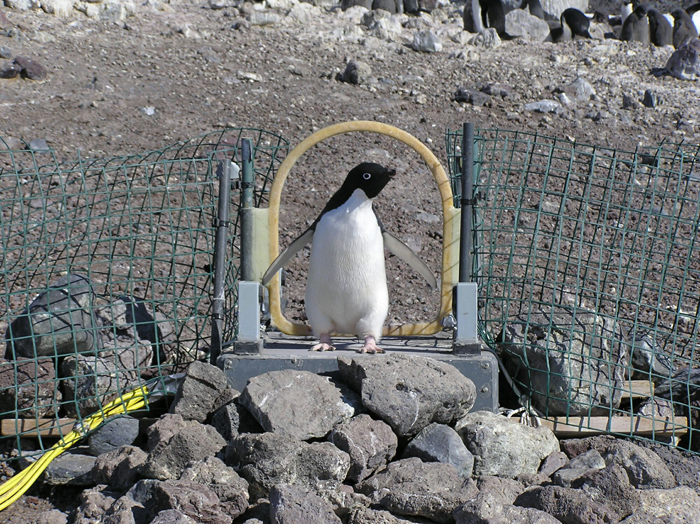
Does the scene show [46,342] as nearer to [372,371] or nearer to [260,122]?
[372,371]

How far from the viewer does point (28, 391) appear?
10.9 feet

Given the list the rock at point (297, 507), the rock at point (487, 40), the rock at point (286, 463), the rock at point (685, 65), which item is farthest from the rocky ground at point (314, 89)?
the rock at point (297, 507)

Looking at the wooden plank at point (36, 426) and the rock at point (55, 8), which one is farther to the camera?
the rock at point (55, 8)

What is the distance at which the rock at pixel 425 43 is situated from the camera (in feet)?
33.0

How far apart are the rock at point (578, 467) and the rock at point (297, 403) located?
73 centimetres

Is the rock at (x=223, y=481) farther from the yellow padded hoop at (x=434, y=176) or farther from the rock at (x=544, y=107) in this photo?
the rock at (x=544, y=107)

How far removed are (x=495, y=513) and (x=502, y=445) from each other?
0.65 m

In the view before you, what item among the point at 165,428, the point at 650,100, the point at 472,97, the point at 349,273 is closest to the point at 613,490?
the point at 349,273

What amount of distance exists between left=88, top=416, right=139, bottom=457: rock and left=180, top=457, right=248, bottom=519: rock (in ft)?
2.57

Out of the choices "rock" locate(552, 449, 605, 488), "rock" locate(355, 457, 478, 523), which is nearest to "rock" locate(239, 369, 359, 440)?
"rock" locate(355, 457, 478, 523)

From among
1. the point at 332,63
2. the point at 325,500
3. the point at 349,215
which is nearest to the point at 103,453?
the point at 325,500

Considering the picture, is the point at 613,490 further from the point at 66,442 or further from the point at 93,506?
the point at 66,442

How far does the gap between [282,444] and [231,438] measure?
0.34 meters

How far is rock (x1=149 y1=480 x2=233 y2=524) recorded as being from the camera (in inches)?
90.1
